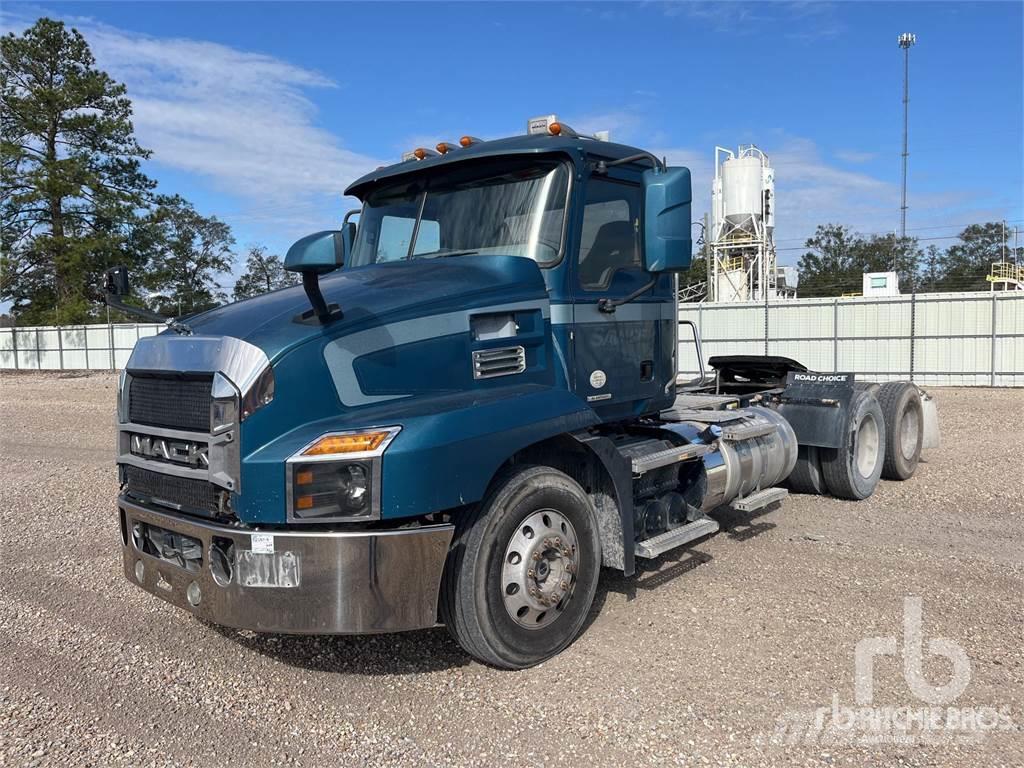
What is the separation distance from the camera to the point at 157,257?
3684cm

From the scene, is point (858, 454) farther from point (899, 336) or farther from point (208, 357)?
point (899, 336)

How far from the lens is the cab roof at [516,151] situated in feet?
15.0

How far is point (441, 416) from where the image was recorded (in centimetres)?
356

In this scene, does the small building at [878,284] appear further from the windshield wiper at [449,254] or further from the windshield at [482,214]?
the windshield wiper at [449,254]

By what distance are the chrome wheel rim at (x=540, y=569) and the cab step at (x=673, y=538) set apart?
0.59 meters

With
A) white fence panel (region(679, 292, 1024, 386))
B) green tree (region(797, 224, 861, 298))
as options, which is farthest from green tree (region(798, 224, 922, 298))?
white fence panel (region(679, 292, 1024, 386))

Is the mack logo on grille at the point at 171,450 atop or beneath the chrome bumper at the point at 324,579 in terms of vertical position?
atop

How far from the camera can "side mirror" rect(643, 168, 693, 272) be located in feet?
14.9

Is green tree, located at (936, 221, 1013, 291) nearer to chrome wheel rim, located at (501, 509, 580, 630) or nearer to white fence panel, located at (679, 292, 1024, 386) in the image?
white fence panel, located at (679, 292, 1024, 386)

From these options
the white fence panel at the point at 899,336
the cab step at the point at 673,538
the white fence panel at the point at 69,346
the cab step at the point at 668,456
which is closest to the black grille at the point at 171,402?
the cab step at the point at 668,456

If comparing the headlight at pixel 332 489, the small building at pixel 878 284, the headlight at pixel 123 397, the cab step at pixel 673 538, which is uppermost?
the small building at pixel 878 284

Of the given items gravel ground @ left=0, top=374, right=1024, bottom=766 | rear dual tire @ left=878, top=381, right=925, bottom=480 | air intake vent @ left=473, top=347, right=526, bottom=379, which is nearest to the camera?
gravel ground @ left=0, top=374, right=1024, bottom=766

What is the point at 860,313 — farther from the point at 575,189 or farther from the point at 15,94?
the point at 15,94

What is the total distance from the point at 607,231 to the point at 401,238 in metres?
1.30
